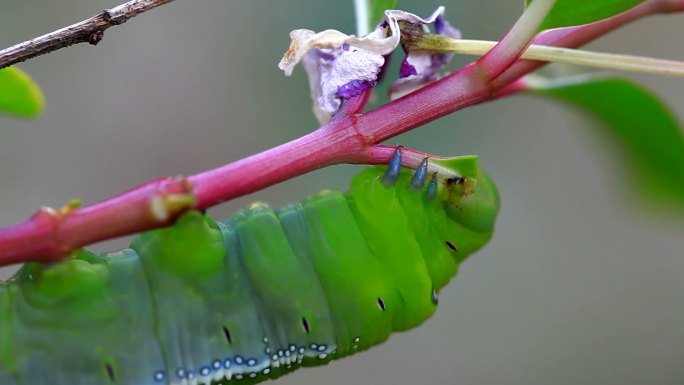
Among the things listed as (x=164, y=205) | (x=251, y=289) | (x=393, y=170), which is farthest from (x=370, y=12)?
(x=164, y=205)

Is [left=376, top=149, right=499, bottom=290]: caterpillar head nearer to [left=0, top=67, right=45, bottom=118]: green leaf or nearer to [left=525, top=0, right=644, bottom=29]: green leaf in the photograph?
[left=525, top=0, right=644, bottom=29]: green leaf

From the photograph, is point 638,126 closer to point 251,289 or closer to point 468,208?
point 468,208

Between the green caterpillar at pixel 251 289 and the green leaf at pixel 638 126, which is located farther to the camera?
the green leaf at pixel 638 126

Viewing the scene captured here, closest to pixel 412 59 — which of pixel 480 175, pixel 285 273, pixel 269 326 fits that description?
pixel 480 175

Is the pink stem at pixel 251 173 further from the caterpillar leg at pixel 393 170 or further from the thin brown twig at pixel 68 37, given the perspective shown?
the thin brown twig at pixel 68 37

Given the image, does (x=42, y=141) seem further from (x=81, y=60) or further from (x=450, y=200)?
(x=450, y=200)

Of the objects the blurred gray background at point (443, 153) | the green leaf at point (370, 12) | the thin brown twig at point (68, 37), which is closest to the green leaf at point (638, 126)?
the green leaf at point (370, 12)
